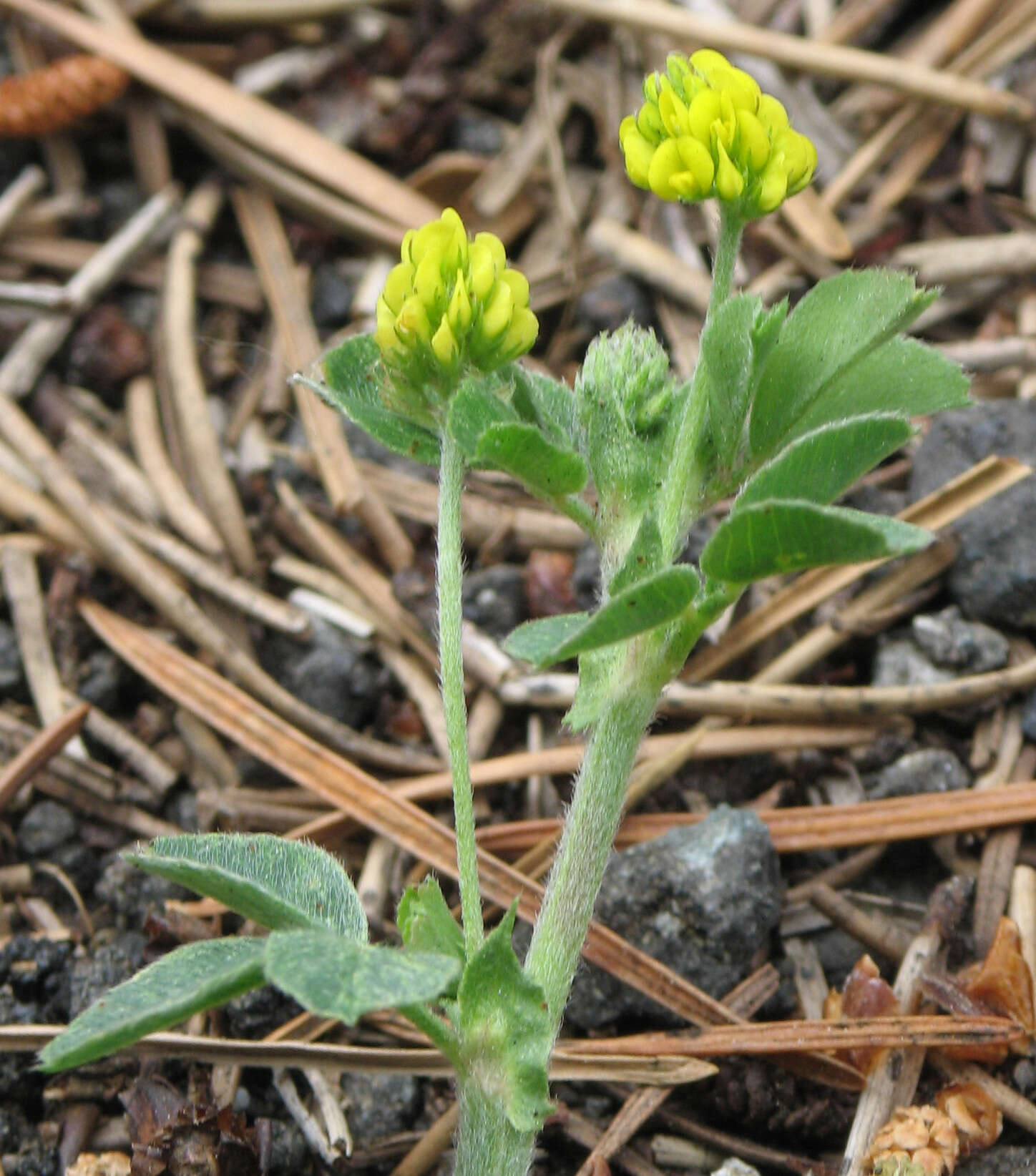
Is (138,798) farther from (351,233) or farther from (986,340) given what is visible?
(986,340)

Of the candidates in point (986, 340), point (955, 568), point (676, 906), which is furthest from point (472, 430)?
point (986, 340)

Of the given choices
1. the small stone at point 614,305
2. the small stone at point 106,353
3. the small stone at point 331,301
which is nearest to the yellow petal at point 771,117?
the small stone at point 614,305

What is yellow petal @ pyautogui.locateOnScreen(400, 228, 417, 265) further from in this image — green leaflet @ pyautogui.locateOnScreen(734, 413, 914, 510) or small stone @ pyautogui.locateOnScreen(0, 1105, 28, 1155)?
small stone @ pyautogui.locateOnScreen(0, 1105, 28, 1155)

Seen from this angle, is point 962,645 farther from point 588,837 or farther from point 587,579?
point 588,837

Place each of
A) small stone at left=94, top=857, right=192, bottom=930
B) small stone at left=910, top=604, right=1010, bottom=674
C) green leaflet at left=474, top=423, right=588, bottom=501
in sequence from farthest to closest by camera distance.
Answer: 1. small stone at left=910, top=604, right=1010, bottom=674
2. small stone at left=94, top=857, right=192, bottom=930
3. green leaflet at left=474, top=423, right=588, bottom=501

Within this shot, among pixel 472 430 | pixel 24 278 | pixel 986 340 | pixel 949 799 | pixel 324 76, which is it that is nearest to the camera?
pixel 472 430

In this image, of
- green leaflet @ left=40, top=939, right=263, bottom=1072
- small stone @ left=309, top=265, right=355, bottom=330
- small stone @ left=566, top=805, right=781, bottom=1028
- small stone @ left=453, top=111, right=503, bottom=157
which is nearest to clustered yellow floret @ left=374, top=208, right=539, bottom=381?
green leaflet @ left=40, top=939, right=263, bottom=1072

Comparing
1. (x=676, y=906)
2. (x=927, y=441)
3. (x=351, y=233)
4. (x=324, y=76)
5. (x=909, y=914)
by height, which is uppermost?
(x=324, y=76)
